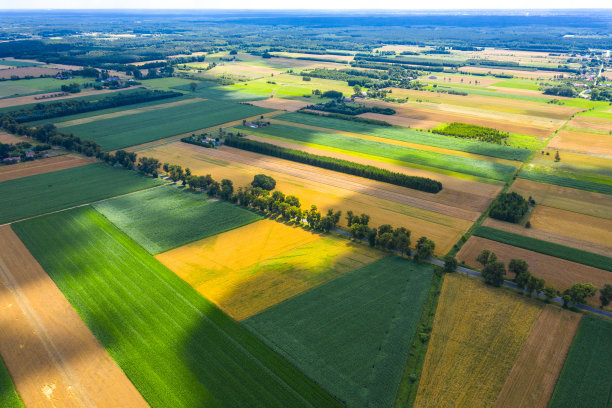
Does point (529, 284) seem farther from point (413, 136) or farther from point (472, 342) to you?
point (413, 136)

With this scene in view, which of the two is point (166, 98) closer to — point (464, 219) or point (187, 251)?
point (187, 251)

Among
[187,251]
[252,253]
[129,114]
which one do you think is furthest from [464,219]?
[129,114]

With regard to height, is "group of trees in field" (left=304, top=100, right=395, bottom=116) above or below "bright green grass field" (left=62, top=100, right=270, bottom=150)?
above

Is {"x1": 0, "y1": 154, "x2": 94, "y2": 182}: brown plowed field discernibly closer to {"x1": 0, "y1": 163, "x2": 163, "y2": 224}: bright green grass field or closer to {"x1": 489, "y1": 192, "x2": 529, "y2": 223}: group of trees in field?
{"x1": 0, "y1": 163, "x2": 163, "y2": 224}: bright green grass field

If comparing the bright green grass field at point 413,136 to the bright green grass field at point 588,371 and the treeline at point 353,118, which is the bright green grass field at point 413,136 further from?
the bright green grass field at point 588,371

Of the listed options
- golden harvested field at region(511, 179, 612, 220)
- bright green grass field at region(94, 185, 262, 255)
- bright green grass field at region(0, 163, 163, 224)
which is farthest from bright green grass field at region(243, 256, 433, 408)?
bright green grass field at region(0, 163, 163, 224)

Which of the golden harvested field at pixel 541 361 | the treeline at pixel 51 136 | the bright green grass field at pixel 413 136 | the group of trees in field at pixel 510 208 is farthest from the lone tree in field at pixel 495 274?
the treeline at pixel 51 136
